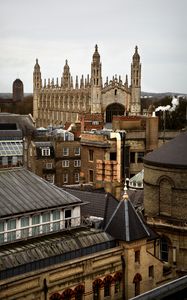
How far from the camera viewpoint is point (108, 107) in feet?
438

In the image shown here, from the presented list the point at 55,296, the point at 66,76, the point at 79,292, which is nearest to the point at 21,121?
the point at 79,292

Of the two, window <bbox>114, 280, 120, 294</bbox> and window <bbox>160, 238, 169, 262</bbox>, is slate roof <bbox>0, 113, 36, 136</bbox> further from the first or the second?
window <bbox>114, 280, 120, 294</bbox>

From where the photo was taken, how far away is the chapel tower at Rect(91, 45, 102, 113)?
133 m

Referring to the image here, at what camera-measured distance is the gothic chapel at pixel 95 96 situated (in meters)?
134

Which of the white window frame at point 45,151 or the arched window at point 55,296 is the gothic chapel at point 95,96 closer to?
the white window frame at point 45,151

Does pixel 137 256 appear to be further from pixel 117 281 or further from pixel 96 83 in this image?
pixel 96 83

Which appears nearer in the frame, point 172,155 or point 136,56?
point 172,155

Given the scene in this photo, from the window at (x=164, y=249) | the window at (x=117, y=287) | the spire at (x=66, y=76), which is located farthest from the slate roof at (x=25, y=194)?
the spire at (x=66, y=76)

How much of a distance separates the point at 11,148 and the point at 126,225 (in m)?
38.8

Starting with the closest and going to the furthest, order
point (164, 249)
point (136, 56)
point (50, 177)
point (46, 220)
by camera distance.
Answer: point (46, 220)
point (164, 249)
point (50, 177)
point (136, 56)

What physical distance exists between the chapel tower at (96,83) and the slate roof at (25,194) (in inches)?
3867

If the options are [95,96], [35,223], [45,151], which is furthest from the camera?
[95,96]

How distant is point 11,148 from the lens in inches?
2731

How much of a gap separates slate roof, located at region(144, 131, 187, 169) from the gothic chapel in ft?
289
